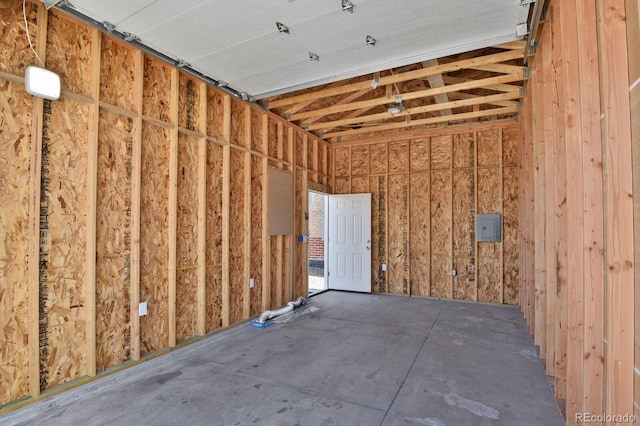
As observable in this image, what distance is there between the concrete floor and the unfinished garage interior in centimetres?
6

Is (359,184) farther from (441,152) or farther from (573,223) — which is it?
(573,223)

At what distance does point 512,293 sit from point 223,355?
5335 millimetres

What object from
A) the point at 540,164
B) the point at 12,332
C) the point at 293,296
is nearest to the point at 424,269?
the point at 293,296

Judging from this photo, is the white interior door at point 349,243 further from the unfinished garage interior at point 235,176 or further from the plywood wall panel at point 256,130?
the plywood wall panel at point 256,130

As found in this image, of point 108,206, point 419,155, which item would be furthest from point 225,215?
point 419,155

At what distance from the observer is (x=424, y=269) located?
6.75 m

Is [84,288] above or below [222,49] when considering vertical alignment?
below

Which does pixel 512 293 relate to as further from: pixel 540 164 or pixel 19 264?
pixel 19 264

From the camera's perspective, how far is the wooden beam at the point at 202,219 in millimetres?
4156

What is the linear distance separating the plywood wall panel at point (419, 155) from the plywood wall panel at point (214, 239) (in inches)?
165

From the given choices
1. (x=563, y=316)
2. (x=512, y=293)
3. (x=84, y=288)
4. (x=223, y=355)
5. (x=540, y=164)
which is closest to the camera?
(x=563, y=316)

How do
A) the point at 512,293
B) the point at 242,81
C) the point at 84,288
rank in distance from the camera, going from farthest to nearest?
the point at 512,293 < the point at 242,81 < the point at 84,288

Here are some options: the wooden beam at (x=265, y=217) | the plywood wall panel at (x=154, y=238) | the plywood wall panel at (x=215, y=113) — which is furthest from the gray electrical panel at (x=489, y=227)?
the plywood wall panel at (x=154, y=238)

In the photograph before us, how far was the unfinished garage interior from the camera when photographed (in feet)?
6.07
